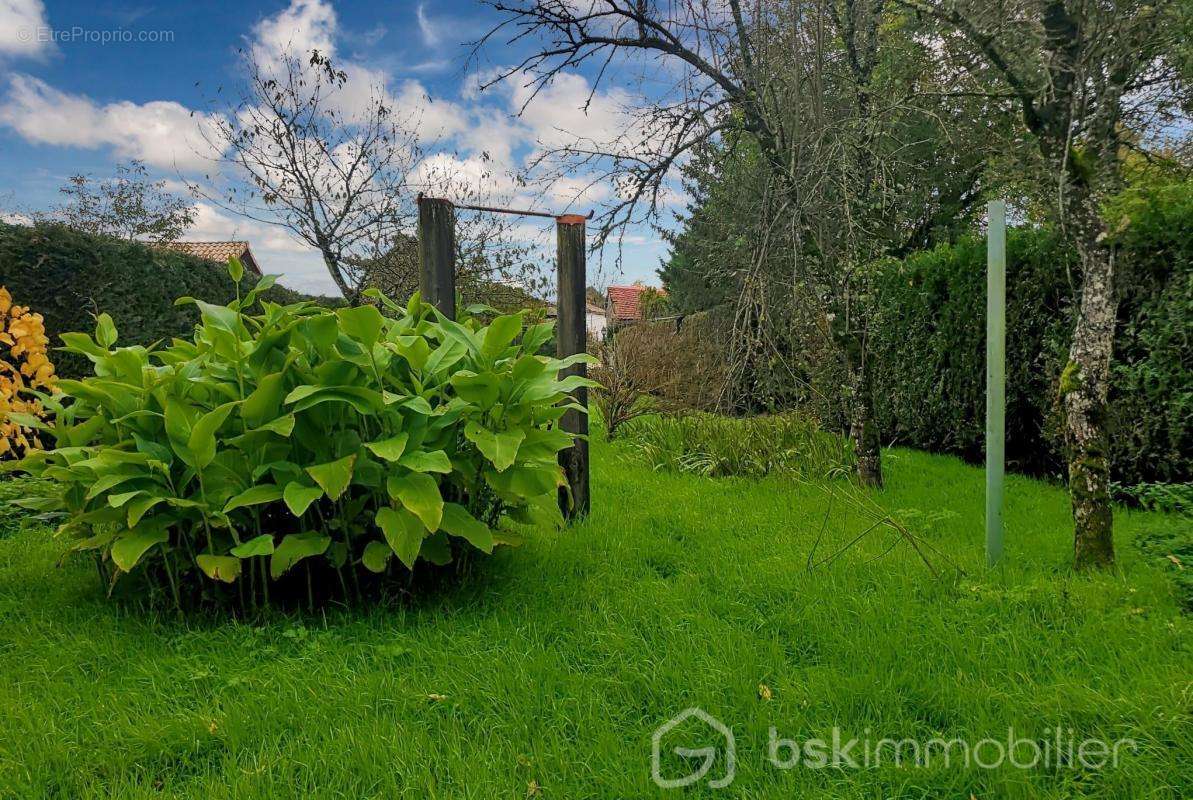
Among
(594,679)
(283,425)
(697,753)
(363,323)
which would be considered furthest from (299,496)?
(697,753)

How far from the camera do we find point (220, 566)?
2.13 metres

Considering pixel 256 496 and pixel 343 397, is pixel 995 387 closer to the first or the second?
pixel 343 397

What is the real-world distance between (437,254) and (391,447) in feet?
4.94

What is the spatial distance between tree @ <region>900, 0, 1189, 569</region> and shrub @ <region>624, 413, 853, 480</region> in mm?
1938

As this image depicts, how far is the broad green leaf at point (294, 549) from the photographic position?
2135 millimetres

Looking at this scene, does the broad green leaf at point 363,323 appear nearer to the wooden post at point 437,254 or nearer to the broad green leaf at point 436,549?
the broad green leaf at point 436,549

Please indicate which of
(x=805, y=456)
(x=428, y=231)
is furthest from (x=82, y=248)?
(x=805, y=456)

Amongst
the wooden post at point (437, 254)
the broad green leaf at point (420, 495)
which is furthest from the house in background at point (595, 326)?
the broad green leaf at point (420, 495)

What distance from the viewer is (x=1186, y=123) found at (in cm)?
462

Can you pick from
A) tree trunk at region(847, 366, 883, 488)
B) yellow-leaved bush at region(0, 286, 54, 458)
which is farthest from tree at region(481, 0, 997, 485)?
yellow-leaved bush at region(0, 286, 54, 458)

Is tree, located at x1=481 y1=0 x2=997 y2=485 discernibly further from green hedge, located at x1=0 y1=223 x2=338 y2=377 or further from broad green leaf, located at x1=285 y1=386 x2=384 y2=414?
green hedge, located at x1=0 y1=223 x2=338 y2=377

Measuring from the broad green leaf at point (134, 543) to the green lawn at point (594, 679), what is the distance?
322 millimetres

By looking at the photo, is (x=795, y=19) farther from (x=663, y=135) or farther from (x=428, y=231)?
(x=428, y=231)

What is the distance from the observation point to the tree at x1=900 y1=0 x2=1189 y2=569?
8.61ft
